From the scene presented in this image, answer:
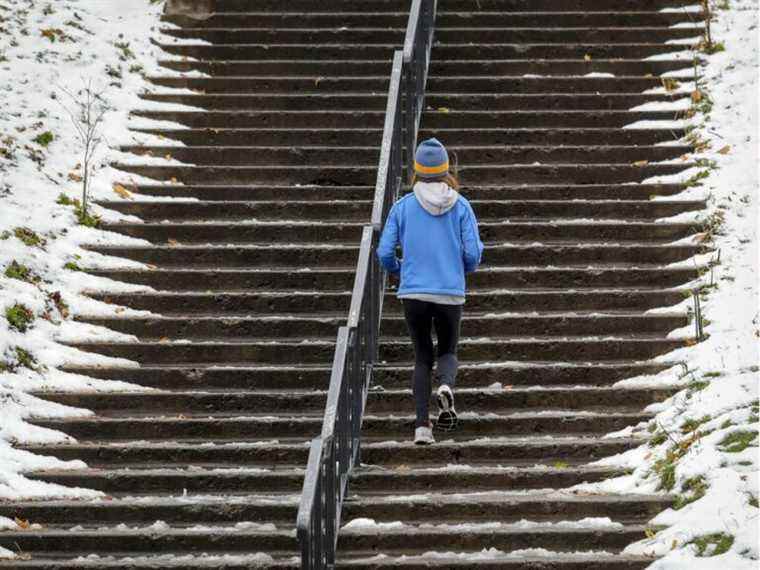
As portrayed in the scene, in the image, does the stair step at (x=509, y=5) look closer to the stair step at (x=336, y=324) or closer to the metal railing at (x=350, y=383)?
the metal railing at (x=350, y=383)

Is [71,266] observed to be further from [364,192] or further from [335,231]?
[364,192]

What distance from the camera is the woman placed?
8.05 metres

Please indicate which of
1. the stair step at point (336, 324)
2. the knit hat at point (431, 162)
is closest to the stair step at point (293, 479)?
the stair step at point (336, 324)

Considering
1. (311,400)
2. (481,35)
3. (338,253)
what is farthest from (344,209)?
(481,35)

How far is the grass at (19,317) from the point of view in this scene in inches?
372

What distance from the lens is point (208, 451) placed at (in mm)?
8391

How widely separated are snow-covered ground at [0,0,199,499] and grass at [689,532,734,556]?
372 cm

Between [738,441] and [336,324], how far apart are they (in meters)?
3.21

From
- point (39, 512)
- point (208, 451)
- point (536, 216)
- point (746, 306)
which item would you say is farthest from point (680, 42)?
point (39, 512)

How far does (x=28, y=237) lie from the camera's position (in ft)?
34.2

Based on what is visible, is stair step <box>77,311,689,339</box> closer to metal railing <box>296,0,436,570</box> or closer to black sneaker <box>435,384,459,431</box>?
metal railing <box>296,0,436,570</box>

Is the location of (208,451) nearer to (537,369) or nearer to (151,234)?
(537,369)

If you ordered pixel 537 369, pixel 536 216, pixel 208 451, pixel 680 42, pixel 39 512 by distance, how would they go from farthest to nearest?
1. pixel 680 42
2. pixel 536 216
3. pixel 537 369
4. pixel 208 451
5. pixel 39 512

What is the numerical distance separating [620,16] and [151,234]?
5.57 m
